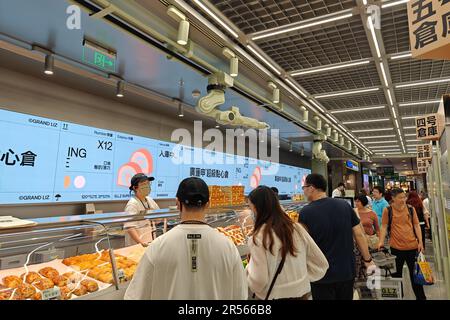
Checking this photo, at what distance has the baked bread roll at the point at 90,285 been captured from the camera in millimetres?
2006

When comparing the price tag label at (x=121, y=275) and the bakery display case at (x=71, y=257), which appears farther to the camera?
the price tag label at (x=121, y=275)

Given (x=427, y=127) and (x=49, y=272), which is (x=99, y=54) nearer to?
(x=49, y=272)

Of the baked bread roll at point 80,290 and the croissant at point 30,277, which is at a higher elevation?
the croissant at point 30,277

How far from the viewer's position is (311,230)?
2.88 metres

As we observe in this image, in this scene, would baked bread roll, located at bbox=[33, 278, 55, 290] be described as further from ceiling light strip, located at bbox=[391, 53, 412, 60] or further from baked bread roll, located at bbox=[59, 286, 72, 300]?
ceiling light strip, located at bbox=[391, 53, 412, 60]

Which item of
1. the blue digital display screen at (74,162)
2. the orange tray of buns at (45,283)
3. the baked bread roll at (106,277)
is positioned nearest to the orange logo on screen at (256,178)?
the blue digital display screen at (74,162)

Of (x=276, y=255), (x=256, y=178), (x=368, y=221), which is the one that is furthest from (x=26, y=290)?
(x=256, y=178)

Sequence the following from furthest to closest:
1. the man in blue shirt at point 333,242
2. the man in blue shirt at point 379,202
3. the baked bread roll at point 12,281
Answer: the man in blue shirt at point 379,202, the man in blue shirt at point 333,242, the baked bread roll at point 12,281

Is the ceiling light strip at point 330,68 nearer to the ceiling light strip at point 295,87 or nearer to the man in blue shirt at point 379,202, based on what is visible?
the ceiling light strip at point 295,87

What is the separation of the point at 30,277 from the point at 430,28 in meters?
3.14

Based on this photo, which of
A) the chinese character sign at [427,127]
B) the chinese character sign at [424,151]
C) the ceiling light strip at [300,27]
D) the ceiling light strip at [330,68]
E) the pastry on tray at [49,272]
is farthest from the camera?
the chinese character sign at [424,151]

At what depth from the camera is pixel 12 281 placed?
1.87 metres

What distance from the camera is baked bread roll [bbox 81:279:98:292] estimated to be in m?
2.01
